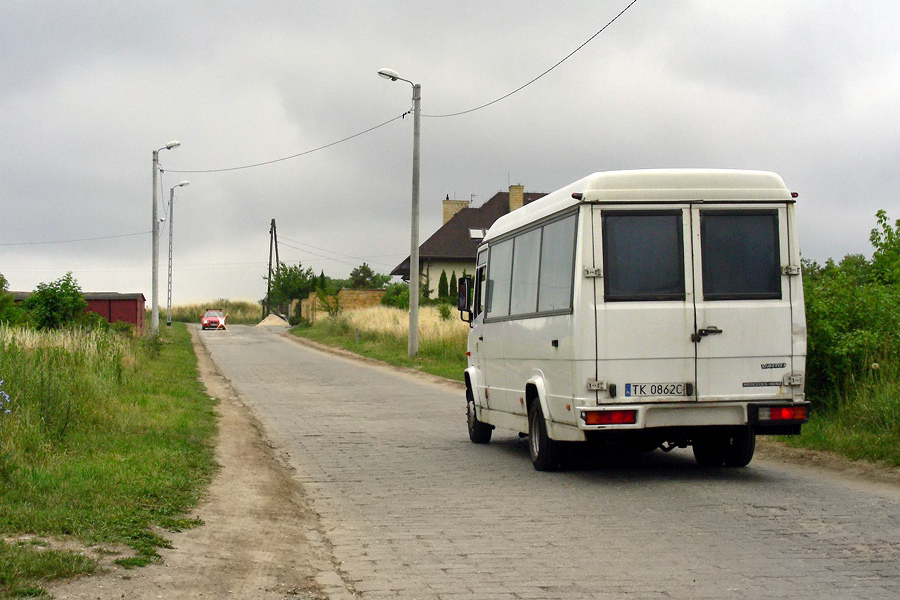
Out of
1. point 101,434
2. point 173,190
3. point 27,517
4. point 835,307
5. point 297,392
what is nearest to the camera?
point 27,517

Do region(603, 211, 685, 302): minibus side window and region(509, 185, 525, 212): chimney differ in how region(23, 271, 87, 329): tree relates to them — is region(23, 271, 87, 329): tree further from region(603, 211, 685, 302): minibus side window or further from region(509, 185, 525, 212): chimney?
region(509, 185, 525, 212): chimney

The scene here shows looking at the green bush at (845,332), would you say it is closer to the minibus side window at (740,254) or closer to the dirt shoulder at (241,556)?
the minibus side window at (740,254)

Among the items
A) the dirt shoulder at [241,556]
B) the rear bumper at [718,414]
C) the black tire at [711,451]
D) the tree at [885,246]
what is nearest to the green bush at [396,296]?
the tree at [885,246]

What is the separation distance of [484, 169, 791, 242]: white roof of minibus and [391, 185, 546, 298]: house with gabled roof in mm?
59267

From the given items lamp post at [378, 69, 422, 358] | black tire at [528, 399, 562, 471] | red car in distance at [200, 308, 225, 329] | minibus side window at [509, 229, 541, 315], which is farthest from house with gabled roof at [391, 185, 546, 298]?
black tire at [528, 399, 562, 471]

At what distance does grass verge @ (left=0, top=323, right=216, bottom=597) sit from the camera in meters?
6.43

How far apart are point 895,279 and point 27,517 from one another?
15222 mm

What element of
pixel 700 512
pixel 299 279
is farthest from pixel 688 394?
pixel 299 279

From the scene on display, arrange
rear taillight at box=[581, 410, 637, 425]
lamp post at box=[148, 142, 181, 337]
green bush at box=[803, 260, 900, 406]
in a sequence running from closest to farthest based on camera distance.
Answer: rear taillight at box=[581, 410, 637, 425], green bush at box=[803, 260, 900, 406], lamp post at box=[148, 142, 181, 337]

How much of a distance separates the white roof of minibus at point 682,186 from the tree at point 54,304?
73.6ft

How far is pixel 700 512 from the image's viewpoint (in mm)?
8508

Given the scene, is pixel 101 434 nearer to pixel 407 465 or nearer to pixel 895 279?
pixel 407 465

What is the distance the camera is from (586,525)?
8109mm

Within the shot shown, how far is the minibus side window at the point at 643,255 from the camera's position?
9.85m
